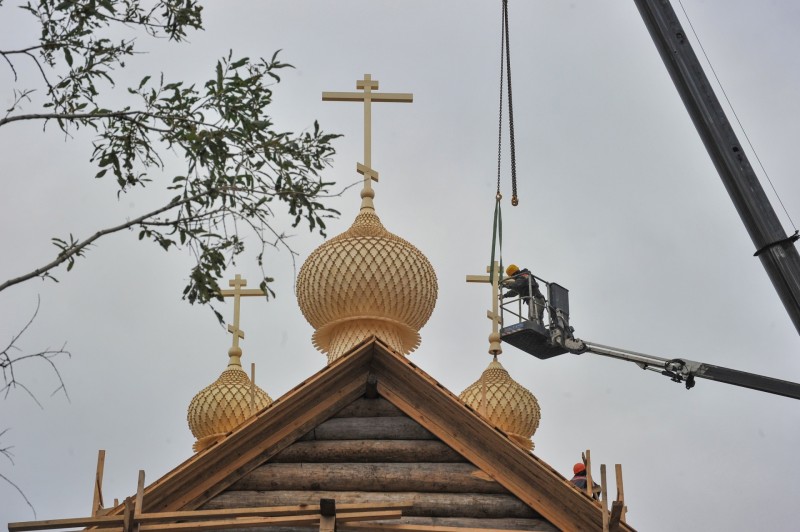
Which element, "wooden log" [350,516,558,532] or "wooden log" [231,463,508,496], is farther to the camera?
"wooden log" [231,463,508,496]

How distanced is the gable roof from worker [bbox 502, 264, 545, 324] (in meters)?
8.19

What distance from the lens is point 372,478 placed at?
609 inches

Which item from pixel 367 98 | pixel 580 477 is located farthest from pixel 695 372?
pixel 367 98

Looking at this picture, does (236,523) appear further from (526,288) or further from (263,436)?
(526,288)

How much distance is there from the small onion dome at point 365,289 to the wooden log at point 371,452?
14.4 ft

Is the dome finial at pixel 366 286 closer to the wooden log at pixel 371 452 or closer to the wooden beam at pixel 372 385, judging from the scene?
the wooden beam at pixel 372 385

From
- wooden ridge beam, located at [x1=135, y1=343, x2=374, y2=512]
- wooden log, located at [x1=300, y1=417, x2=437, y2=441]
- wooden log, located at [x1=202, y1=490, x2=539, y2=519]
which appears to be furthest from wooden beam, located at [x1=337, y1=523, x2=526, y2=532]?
wooden ridge beam, located at [x1=135, y1=343, x2=374, y2=512]

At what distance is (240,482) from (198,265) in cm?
413

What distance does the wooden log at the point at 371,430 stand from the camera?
15.8m

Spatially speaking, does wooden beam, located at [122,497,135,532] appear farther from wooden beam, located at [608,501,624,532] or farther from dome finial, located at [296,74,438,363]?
dome finial, located at [296,74,438,363]

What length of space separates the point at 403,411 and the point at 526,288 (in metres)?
8.50

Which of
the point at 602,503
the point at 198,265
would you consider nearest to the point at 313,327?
the point at 602,503

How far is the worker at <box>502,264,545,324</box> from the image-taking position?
2406cm

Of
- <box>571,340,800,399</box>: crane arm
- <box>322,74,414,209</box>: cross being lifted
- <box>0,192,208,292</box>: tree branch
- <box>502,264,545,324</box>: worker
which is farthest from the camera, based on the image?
<box>502,264,545,324</box>: worker
